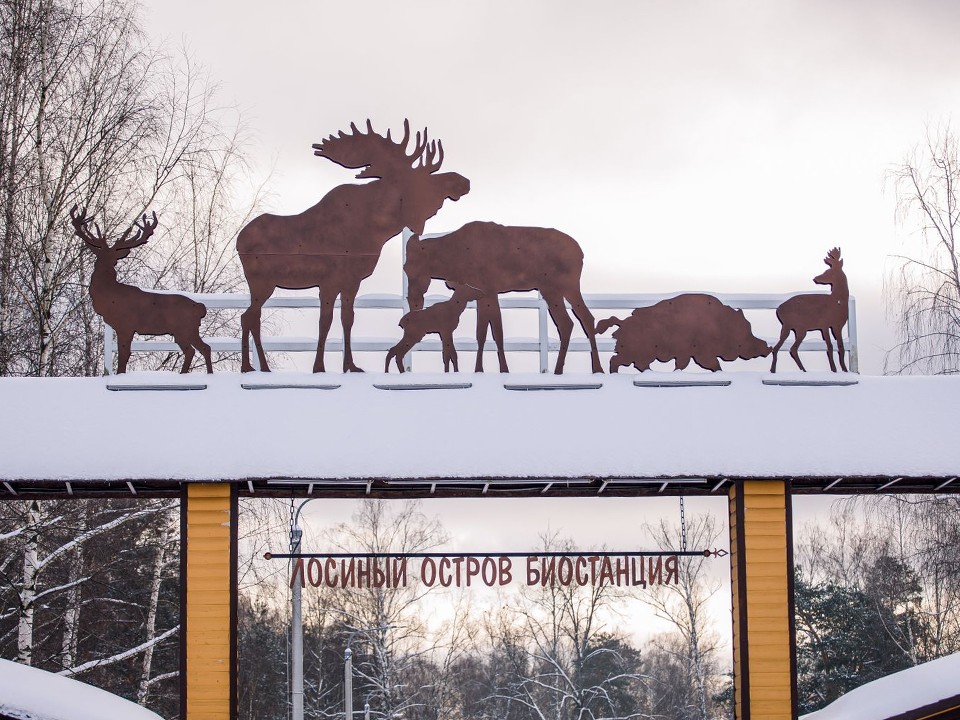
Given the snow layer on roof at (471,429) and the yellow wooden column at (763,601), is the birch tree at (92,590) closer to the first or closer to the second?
the snow layer on roof at (471,429)

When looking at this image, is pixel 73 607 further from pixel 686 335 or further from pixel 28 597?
pixel 686 335

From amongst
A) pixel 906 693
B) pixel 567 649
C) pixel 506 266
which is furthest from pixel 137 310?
pixel 567 649

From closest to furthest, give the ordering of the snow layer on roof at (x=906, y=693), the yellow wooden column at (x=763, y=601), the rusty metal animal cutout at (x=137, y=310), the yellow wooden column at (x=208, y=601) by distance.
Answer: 1. the snow layer on roof at (x=906, y=693)
2. the yellow wooden column at (x=208, y=601)
3. the yellow wooden column at (x=763, y=601)
4. the rusty metal animal cutout at (x=137, y=310)

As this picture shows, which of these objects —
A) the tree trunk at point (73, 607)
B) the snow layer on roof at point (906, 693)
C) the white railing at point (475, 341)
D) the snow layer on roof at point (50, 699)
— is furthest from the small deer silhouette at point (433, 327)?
the tree trunk at point (73, 607)

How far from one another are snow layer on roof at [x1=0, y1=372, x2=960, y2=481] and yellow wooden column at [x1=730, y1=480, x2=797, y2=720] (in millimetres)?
333

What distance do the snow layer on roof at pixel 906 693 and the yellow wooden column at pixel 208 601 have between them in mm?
5586

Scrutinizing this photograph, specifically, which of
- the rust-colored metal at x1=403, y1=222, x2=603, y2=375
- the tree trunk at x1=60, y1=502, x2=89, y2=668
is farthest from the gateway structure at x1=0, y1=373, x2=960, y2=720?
the tree trunk at x1=60, y1=502, x2=89, y2=668

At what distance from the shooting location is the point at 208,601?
11930mm

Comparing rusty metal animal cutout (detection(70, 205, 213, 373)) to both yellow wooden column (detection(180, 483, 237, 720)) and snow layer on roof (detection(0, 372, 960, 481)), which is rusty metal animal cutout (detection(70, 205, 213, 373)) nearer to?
snow layer on roof (detection(0, 372, 960, 481))

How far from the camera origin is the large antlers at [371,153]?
14.5 meters

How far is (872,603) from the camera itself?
35.9 meters

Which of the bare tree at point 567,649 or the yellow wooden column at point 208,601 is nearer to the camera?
the yellow wooden column at point 208,601

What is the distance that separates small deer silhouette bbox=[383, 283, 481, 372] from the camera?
45.3 ft

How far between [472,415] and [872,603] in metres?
26.3
